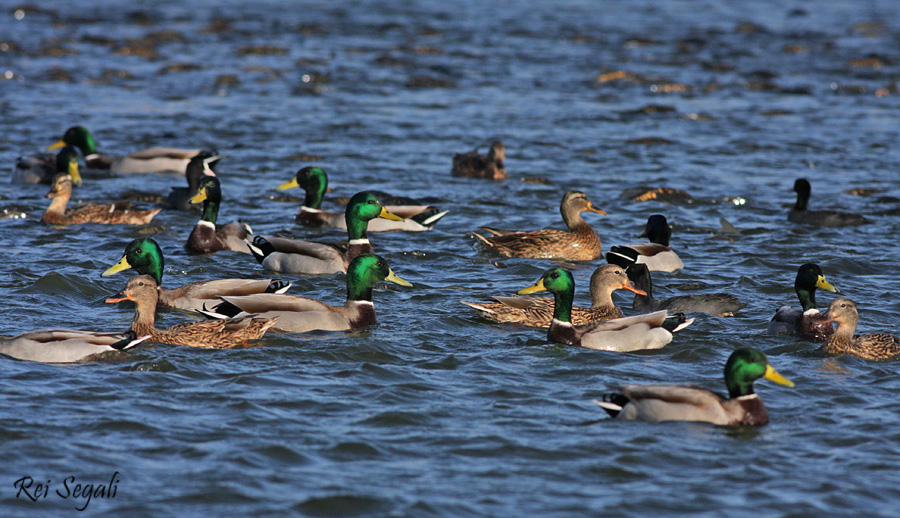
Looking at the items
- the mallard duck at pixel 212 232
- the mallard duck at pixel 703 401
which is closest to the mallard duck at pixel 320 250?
the mallard duck at pixel 212 232

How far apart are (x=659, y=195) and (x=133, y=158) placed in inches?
294

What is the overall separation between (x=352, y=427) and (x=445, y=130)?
44.5ft

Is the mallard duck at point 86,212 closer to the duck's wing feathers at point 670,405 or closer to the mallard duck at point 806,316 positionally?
the mallard duck at point 806,316

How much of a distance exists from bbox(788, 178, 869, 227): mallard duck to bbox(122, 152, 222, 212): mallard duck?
7382 mm

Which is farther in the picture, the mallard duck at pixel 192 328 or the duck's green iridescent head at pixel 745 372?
the mallard duck at pixel 192 328

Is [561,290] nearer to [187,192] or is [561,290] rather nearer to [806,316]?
[806,316]

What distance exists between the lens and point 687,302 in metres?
10.4

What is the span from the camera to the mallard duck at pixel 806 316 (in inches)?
375

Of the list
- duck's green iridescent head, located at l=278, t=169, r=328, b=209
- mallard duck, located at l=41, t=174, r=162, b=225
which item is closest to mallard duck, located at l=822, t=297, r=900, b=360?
duck's green iridescent head, located at l=278, t=169, r=328, b=209

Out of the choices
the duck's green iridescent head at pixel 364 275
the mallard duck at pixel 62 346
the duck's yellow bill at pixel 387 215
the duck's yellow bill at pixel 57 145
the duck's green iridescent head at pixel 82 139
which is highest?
the duck's green iridescent head at pixel 82 139

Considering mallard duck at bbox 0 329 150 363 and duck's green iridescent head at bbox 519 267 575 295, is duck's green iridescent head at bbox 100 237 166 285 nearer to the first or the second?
mallard duck at bbox 0 329 150 363

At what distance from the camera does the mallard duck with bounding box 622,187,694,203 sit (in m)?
15.7

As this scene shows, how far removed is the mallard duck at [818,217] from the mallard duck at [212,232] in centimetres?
668

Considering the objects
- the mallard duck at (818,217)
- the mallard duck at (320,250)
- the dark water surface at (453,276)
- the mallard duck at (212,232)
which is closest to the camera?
the dark water surface at (453,276)
